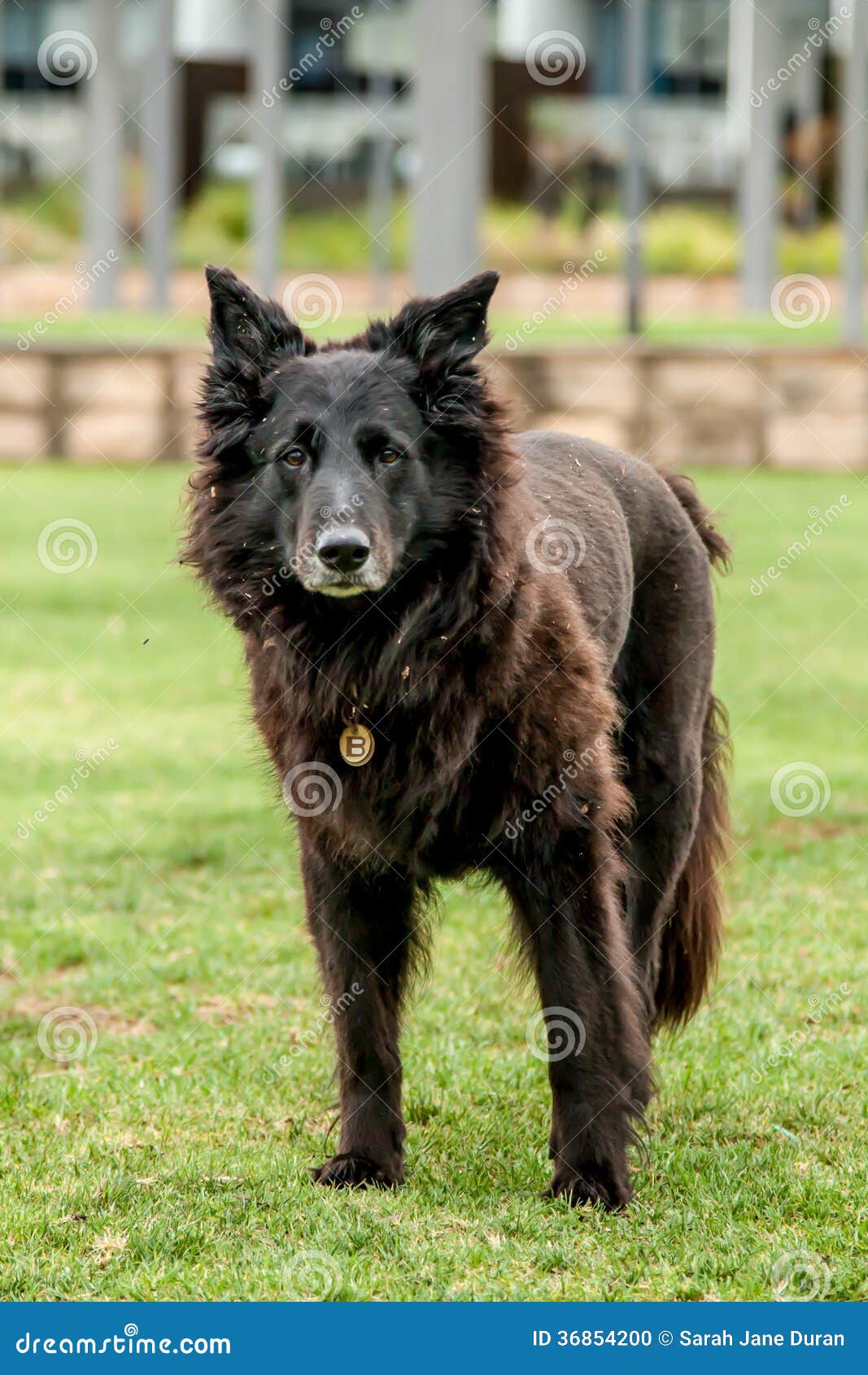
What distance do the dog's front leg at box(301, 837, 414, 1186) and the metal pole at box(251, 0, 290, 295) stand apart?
67.2 ft

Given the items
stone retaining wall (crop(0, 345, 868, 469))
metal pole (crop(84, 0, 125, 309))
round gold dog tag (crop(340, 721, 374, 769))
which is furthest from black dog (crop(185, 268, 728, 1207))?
metal pole (crop(84, 0, 125, 309))

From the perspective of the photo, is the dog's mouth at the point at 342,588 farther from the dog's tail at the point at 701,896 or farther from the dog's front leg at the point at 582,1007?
the dog's tail at the point at 701,896

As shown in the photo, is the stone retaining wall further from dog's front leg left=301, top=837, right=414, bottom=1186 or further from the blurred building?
the blurred building

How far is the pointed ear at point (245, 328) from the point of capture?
4285 millimetres

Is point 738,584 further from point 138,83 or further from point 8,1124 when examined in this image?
point 138,83

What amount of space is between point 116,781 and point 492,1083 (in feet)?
15.1

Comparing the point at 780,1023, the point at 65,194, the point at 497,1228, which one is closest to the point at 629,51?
the point at 780,1023

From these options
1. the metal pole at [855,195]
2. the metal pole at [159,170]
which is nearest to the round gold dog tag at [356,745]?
the metal pole at [855,195]

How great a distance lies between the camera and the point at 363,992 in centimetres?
452

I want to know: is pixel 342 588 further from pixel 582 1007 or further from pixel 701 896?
pixel 701 896

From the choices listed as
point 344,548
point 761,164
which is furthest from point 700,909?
point 761,164

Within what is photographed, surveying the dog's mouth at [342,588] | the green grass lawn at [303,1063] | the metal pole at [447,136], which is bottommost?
the green grass lawn at [303,1063]

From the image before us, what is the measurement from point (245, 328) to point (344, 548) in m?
0.82

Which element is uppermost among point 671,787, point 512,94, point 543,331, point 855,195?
point 512,94
